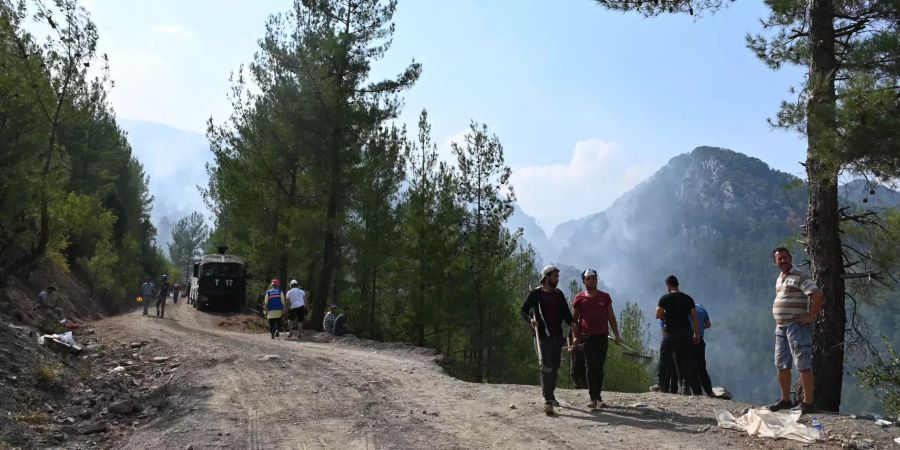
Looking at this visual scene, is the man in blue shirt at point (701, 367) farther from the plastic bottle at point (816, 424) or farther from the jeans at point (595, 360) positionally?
the plastic bottle at point (816, 424)

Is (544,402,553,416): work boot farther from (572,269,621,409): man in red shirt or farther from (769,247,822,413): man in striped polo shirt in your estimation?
(769,247,822,413): man in striped polo shirt

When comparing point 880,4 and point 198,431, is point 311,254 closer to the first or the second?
point 198,431

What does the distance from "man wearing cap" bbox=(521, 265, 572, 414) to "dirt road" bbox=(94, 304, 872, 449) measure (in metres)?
0.61

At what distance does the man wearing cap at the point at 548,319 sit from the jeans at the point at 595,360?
396 mm

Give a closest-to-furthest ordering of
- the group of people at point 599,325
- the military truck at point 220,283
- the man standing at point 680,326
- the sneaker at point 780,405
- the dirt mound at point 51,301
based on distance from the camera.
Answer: the group of people at point 599,325, the sneaker at point 780,405, the man standing at point 680,326, the dirt mound at point 51,301, the military truck at point 220,283

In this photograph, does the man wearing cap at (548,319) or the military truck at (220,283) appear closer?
the man wearing cap at (548,319)

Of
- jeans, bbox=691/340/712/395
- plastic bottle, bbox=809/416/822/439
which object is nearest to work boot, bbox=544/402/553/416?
plastic bottle, bbox=809/416/822/439

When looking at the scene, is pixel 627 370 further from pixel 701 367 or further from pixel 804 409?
pixel 804 409

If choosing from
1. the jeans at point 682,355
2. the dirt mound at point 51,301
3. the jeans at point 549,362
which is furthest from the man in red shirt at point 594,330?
the dirt mound at point 51,301

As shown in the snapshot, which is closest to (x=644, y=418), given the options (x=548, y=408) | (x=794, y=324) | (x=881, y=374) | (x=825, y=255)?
(x=548, y=408)

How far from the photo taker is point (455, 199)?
80.8 feet

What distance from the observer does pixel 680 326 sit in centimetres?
948

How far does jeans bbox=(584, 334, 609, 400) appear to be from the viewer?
752cm

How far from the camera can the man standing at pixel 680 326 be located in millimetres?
9445
